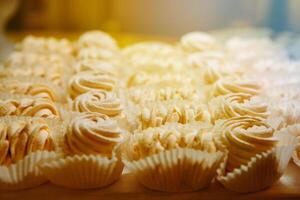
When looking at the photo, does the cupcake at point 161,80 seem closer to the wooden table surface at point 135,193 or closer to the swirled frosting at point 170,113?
the swirled frosting at point 170,113

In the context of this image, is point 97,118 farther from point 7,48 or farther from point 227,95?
point 7,48

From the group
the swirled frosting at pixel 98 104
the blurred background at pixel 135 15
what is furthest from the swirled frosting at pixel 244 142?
the blurred background at pixel 135 15

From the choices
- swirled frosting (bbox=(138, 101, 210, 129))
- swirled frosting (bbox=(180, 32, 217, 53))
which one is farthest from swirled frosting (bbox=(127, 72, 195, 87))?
swirled frosting (bbox=(180, 32, 217, 53))

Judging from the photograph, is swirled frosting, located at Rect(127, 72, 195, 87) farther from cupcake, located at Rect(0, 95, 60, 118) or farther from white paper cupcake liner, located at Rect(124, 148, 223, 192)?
white paper cupcake liner, located at Rect(124, 148, 223, 192)

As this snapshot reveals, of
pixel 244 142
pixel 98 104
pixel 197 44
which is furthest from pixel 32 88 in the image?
pixel 197 44

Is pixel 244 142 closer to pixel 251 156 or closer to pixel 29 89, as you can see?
pixel 251 156

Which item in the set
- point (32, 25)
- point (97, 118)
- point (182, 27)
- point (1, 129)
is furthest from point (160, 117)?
point (32, 25)
